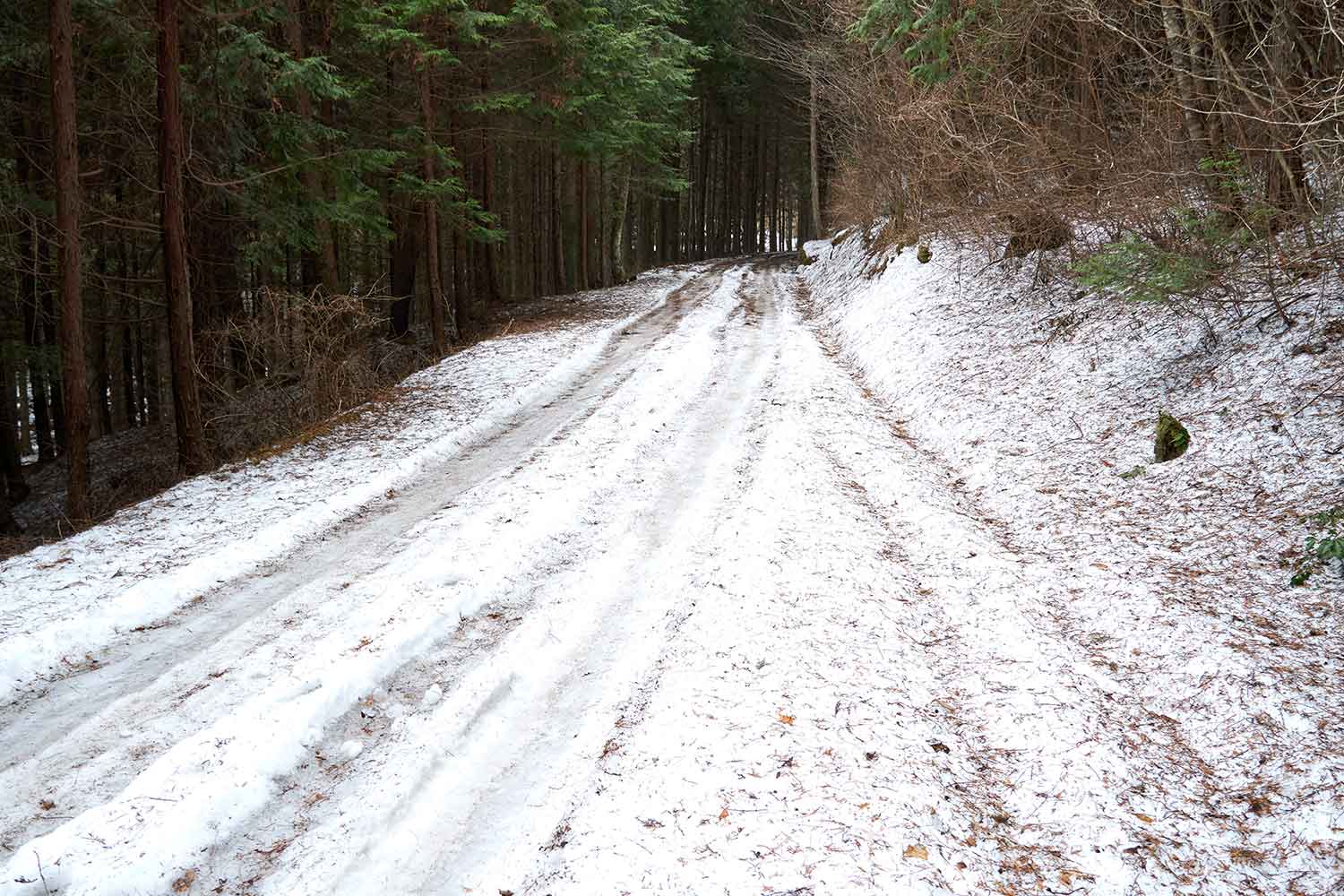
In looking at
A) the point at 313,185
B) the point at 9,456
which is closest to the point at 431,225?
the point at 313,185

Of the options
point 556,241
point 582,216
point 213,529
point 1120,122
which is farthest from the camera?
point 556,241

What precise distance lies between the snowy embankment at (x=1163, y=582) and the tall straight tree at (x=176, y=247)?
8.87m

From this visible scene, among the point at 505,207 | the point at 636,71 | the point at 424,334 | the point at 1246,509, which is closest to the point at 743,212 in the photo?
the point at 505,207

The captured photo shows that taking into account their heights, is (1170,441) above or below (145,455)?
above

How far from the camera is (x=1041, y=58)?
452 inches

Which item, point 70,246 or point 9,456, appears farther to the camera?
point 9,456

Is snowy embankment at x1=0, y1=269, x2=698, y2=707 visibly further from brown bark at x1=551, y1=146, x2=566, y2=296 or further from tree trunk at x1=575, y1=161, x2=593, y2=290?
brown bark at x1=551, y1=146, x2=566, y2=296

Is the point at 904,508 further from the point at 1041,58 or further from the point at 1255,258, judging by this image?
the point at 1041,58

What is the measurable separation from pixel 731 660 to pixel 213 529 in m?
5.18

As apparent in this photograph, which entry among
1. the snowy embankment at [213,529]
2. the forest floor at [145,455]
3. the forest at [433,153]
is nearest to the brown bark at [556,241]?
the forest floor at [145,455]

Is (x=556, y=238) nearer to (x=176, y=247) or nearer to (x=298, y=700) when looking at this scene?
(x=176, y=247)

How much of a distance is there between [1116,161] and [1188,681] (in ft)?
21.1

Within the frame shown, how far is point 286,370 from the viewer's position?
11.0 metres

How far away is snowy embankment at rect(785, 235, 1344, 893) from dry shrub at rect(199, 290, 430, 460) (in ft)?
26.0
